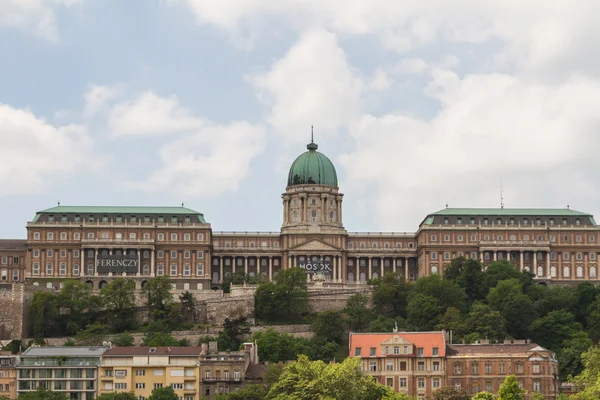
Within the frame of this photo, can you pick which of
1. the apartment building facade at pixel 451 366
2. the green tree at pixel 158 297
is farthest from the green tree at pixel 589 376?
the green tree at pixel 158 297

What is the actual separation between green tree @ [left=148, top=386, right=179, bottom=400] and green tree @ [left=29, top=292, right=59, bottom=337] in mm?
39356

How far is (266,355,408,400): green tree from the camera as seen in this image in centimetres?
13262

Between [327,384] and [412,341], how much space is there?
53.1 feet

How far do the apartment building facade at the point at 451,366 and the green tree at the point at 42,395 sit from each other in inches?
1078

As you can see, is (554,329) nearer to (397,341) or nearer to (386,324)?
(386,324)

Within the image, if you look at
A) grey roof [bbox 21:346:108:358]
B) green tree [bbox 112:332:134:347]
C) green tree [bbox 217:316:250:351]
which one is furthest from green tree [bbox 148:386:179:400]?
green tree [bbox 112:332:134:347]

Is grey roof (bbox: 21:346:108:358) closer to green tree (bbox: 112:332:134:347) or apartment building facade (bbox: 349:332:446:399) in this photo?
green tree (bbox: 112:332:134:347)

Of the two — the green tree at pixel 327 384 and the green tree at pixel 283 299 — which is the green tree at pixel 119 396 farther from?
the green tree at pixel 283 299

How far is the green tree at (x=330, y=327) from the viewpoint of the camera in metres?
176

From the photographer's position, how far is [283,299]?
189m

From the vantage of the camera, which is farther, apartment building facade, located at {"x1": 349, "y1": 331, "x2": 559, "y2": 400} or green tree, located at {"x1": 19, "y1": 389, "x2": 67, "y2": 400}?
apartment building facade, located at {"x1": 349, "y1": 331, "x2": 559, "y2": 400}

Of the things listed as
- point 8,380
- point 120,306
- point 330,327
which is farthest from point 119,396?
point 120,306

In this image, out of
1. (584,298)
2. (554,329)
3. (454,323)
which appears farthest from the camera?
(584,298)

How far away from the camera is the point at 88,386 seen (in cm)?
14800
